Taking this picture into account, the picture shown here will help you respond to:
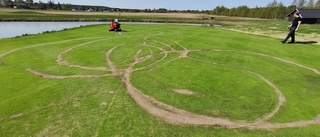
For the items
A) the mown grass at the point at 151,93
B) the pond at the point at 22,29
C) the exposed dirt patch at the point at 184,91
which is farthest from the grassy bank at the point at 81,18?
the exposed dirt patch at the point at 184,91

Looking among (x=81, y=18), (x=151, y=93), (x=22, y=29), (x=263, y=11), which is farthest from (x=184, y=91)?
(x=263, y=11)

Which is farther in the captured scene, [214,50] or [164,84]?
[214,50]

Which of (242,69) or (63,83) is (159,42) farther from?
(63,83)

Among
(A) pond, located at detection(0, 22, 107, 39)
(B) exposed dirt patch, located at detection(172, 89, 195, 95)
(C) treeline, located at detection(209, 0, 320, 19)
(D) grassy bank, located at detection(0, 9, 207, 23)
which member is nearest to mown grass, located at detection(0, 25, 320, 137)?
(B) exposed dirt patch, located at detection(172, 89, 195, 95)

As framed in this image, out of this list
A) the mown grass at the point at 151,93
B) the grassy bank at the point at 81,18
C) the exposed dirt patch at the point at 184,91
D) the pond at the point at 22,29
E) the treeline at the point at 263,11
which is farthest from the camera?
the treeline at the point at 263,11

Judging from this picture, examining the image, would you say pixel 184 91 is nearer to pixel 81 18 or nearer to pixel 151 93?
pixel 151 93

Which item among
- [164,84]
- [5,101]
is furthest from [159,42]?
[5,101]

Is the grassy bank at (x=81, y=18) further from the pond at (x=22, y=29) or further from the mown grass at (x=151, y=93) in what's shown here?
the mown grass at (x=151, y=93)

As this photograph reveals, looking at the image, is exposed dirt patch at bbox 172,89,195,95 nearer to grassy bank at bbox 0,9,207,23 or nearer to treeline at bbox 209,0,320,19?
grassy bank at bbox 0,9,207,23
